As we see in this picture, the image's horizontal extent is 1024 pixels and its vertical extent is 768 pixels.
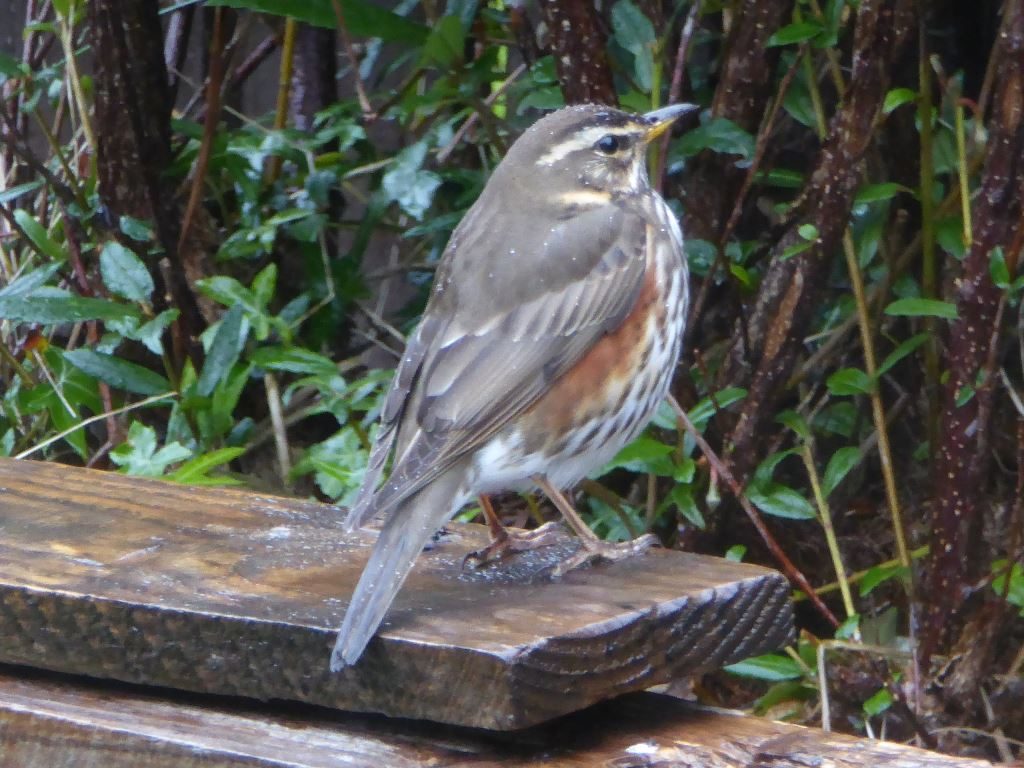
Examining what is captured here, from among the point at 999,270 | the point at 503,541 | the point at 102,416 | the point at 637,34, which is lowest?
the point at 102,416

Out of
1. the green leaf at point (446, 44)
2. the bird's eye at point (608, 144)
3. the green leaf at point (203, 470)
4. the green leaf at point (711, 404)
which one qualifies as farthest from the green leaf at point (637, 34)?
the green leaf at point (203, 470)

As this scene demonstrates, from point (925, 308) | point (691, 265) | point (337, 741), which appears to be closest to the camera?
point (337, 741)

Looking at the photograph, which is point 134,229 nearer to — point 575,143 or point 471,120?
point 471,120

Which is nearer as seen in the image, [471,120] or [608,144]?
[608,144]

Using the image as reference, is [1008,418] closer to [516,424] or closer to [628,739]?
[516,424]

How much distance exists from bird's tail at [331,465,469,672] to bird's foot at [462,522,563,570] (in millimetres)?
73

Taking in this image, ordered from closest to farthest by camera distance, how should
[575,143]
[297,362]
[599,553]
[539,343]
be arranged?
[599,553], [539,343], [575,143], [297,362]

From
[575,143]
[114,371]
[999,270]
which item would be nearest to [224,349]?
[114,371]

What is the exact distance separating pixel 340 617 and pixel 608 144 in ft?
4.50

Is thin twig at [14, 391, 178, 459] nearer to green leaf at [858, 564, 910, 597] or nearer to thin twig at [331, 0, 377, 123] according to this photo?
thin twig at [331, 0, 377, 123]

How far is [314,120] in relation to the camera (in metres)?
4.01

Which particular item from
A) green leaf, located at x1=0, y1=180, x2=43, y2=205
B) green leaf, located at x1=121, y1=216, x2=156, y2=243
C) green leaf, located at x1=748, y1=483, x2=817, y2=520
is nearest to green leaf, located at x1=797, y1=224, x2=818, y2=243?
green leaf, located at x1=748, y1=483, x2=817, y2=520

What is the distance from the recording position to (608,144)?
109 inches

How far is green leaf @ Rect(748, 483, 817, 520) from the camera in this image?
127 inches
